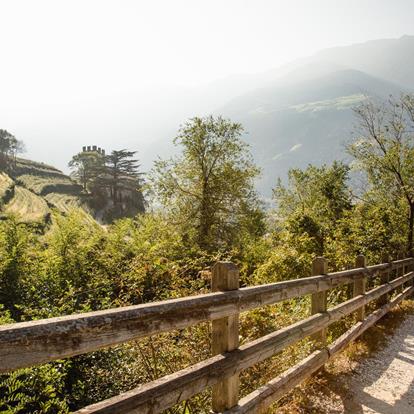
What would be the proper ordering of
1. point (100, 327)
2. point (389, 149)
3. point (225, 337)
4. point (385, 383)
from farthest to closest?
point (389, 149), point (385, 383), point (225, 337), point (100, 327)

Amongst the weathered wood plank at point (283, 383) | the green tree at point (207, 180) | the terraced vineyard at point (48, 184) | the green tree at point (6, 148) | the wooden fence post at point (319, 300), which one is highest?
the green tree at point (6, 148)

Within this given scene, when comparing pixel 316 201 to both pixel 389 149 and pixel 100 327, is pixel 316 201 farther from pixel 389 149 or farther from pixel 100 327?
pixel 100 327

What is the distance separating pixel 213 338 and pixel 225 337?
11cm

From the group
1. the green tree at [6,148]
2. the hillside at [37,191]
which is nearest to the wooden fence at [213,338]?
the hillside at [37,191]

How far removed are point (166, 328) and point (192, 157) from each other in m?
25.5

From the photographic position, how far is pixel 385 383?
567cm

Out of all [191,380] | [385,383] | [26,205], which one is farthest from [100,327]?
[26,205]

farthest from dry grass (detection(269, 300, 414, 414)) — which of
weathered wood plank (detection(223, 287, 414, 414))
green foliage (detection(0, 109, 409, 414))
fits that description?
green foliage (detection(0, 109, 409, 414))

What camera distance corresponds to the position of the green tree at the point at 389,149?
1908 cm

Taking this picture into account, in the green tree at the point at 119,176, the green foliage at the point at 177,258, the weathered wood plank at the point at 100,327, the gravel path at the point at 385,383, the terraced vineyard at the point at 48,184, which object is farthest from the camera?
the terraced vineyard at the point at 48,184

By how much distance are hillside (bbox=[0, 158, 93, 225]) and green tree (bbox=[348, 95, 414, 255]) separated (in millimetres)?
35449

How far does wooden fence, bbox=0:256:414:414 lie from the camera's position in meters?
1.79

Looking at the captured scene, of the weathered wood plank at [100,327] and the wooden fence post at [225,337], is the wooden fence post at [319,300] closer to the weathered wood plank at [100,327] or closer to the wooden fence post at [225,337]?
the weathered wood plank at [100,327]

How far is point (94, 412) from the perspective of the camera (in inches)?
77.9
